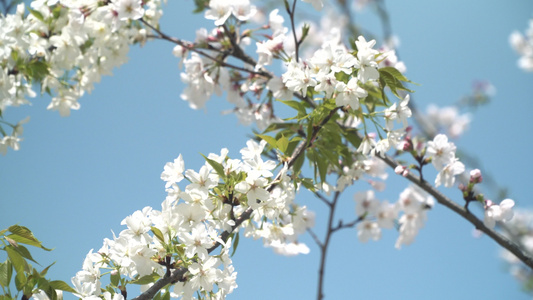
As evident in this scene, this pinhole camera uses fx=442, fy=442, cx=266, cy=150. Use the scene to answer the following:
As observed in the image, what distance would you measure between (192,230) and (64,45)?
1.60 meters

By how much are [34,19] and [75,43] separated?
0.77ft

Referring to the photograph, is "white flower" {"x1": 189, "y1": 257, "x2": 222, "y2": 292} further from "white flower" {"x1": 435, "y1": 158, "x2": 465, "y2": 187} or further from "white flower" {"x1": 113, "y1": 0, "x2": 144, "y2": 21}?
"white flower" {"x1": 113, "y1": 0, "x2": 144, "y2": 21}

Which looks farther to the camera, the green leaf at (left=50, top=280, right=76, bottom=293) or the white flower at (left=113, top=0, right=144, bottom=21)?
the white flower at (left=113, top=0, right=144, bottom=21)

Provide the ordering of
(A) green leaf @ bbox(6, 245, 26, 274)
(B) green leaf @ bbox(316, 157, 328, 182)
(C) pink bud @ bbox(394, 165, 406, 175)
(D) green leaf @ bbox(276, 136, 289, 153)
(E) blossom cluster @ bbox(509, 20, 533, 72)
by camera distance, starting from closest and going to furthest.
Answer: (A) green leaf @ bbox(6, 245, 26, 274) < (D) green leaf @ bbox(276, 136, 289, 153) < (B) green leaf @ bbox(316, 157, 328, 182) < (C) pink bud @ bbox(394, 165, 406, 175) < (E) blossom cluster @ bbox(509, 20, 533, 72)

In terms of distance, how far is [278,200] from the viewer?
1.29 m

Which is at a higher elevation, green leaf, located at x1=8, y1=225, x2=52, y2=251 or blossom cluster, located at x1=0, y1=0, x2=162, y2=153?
blossom cluster, located at x1=0, y1=0, x2=162, y2=153

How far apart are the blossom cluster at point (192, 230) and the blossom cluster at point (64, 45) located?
1.05 m

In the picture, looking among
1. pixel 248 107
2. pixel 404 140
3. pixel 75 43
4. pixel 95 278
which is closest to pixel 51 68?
pixel 75 43

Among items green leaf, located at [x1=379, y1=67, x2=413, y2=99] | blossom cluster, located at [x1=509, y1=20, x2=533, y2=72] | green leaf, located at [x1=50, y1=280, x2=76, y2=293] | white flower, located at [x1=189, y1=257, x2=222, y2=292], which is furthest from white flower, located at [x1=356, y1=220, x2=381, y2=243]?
blossom cluster, located at [x1=509, y1=20, x2=533, y2=72]

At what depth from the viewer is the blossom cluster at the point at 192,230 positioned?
113 cm

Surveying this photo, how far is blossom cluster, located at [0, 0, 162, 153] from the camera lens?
80.6 inches

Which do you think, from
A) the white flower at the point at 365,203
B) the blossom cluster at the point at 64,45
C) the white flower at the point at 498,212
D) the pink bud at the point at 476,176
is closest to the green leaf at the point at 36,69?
the blossom cluster at the point at 64,45

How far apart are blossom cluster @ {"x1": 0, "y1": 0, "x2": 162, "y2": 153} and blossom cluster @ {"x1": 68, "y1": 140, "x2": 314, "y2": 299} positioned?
1048mm

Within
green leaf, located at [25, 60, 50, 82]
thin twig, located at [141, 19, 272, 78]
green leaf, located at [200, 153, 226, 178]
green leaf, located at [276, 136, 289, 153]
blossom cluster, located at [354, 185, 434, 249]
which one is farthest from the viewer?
blossom cluster, located at [354, 185, 434, 249]
